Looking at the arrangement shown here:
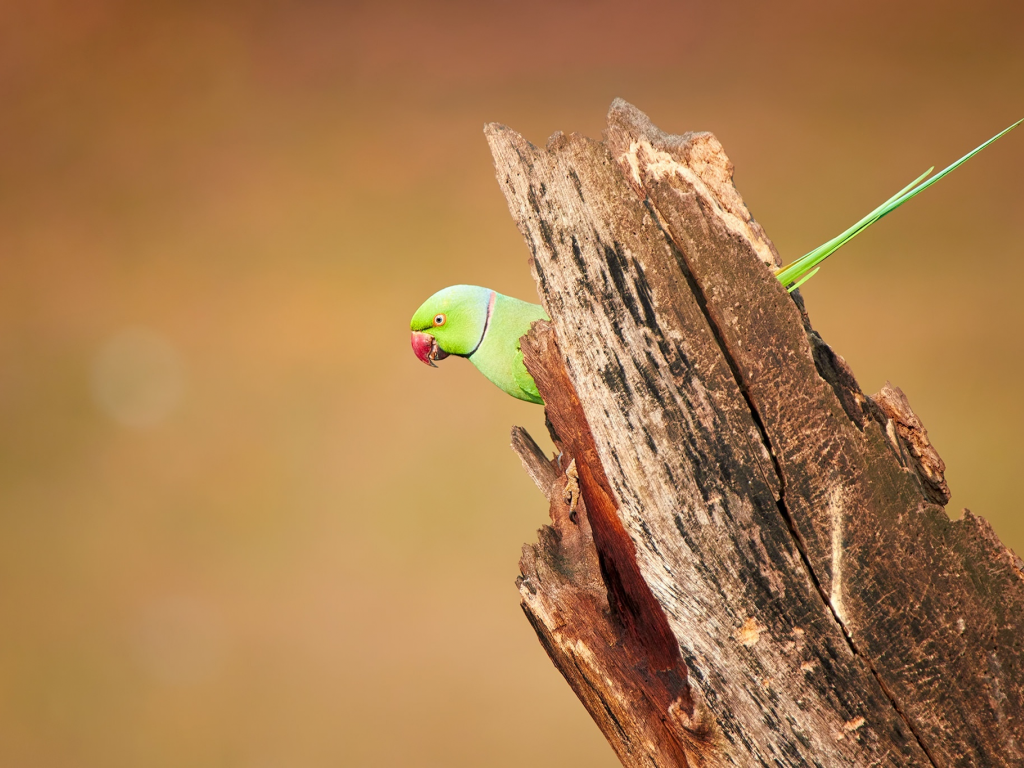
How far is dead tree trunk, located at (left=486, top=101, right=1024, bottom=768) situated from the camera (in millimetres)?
1322

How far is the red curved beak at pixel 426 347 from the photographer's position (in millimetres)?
2385

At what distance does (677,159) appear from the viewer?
1477 mm

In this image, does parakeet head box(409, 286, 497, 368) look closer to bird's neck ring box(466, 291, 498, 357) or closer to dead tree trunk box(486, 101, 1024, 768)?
bird's neck ring box(466, 291, 498, 357)

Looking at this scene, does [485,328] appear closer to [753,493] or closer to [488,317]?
[488,317]

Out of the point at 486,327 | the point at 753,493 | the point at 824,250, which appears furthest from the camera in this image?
the point at 486,327

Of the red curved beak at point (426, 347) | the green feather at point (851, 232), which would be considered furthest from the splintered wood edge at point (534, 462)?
the green feather at point (851, 232)

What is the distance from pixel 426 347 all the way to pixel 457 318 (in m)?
0.21

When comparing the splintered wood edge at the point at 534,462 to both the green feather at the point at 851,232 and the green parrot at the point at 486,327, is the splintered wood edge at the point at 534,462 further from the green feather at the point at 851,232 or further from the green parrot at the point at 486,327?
the green feather at the point at 851,232

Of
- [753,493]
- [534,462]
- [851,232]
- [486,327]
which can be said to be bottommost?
[753,493]

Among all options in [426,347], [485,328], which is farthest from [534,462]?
[426,347]

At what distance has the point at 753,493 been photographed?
1.35m

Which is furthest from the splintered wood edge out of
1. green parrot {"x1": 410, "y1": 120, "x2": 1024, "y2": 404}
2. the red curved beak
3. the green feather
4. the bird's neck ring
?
the green feather

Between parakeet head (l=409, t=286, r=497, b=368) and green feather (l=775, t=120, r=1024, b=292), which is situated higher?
parakeet head (l=409, t=286, r=497, b=368)

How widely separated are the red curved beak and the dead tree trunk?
3.06ft
